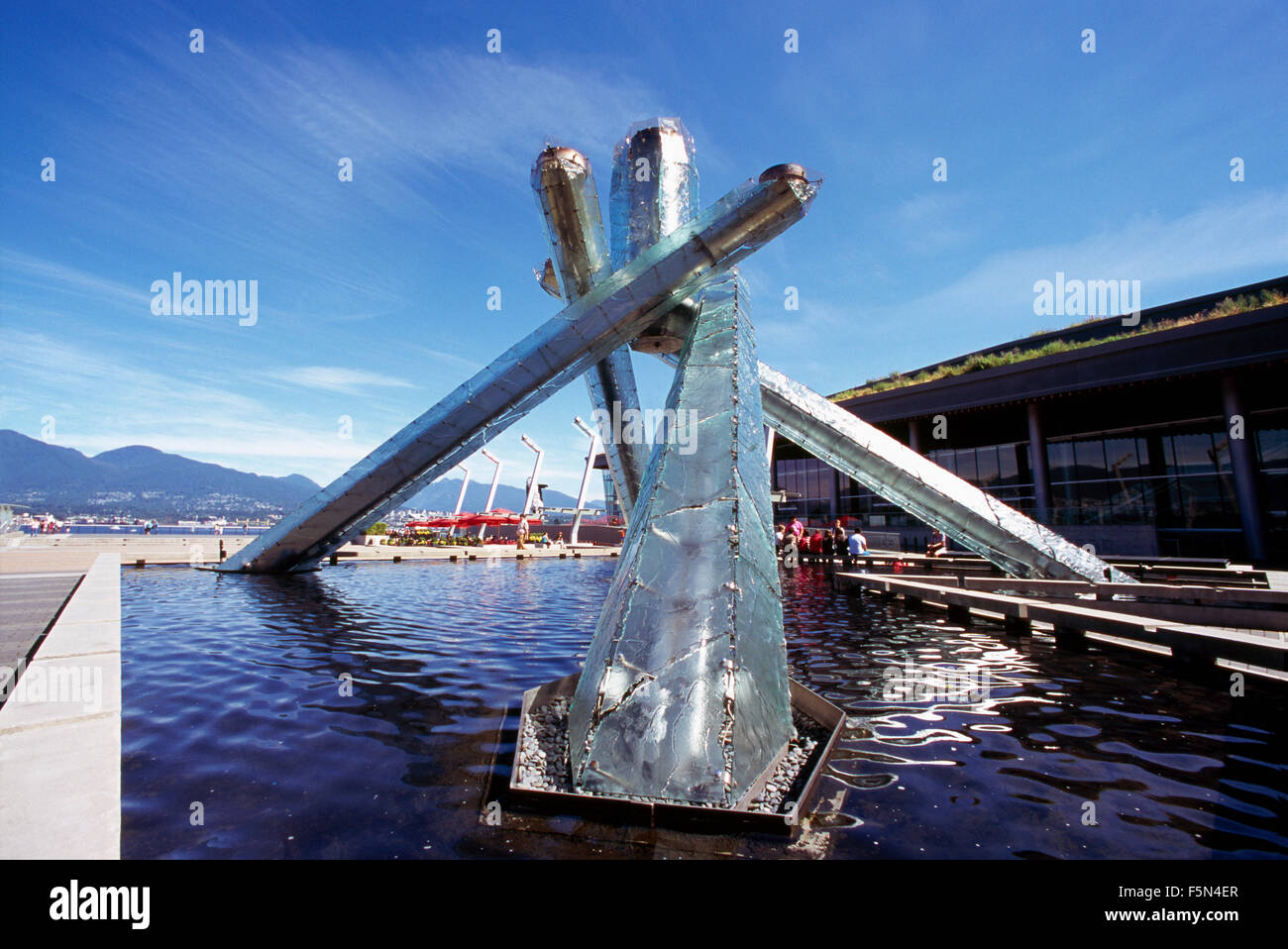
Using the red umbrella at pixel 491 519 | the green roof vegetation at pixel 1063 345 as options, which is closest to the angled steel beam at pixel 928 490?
the green roof vegetation at pixel 1063 345

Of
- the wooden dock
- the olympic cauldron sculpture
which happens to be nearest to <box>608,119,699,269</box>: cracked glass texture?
the olympic cauldron sculpture

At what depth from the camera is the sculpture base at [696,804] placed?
3279 mm

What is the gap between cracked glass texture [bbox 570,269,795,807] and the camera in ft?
11.9

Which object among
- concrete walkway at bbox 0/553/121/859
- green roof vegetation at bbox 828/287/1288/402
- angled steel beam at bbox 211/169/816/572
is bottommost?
concrete walkway at bbox 0/553/121/859

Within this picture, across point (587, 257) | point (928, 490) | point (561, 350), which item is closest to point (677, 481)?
point (561, 350)

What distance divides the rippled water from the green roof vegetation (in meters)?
18.4

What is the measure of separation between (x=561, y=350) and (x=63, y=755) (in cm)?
1139

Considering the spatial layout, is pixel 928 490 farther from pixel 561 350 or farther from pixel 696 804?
pixel 696 804

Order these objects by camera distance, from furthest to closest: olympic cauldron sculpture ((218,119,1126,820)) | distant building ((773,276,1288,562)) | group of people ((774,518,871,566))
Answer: group of people ((774,518,871,566)), distant building ((773,276,1288,562)), olympic cauldron sculpture ((218,119,1126,820))

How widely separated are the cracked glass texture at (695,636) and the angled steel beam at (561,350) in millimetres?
7377

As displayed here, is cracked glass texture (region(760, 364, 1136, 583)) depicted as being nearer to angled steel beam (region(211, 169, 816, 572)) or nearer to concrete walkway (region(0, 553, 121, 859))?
angled steel beam (region(211, 169, 816, 572))

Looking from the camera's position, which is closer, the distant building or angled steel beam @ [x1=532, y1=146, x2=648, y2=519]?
angled steel beam @ [x1=532, y1=146, x2=648, y2=519]

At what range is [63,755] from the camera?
353 cm
